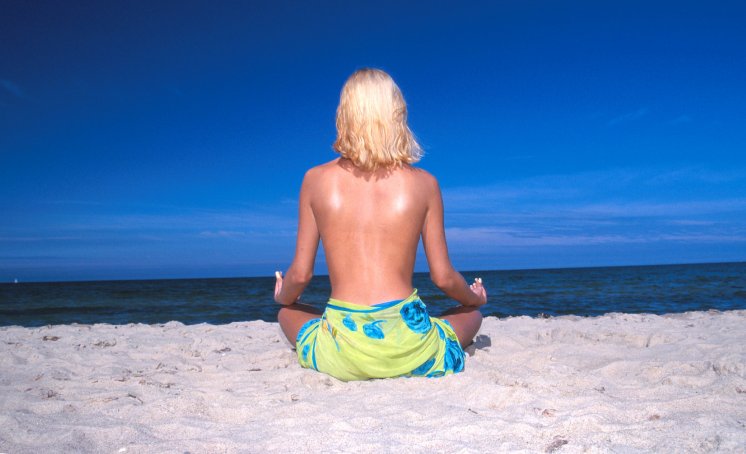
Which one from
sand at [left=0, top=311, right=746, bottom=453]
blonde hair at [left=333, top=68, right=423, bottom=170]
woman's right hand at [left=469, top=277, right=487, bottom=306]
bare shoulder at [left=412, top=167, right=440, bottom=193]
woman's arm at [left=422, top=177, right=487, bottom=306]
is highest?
blonde hair at [left=333, top=68, right=423, bottom=170]

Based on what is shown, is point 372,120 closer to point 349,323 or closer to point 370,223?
point 370,223

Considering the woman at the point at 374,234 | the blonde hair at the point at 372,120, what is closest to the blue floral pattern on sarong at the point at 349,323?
the woman at the point at 374,234

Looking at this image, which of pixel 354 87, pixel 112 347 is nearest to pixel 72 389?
pixel 112 347

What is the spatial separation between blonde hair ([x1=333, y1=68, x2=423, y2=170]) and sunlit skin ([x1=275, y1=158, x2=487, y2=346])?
100mm

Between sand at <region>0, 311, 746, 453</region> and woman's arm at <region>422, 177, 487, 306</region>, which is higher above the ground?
woman's arm at <region>422, 177, 487, 306</region>

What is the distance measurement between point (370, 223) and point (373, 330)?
24.0 inches

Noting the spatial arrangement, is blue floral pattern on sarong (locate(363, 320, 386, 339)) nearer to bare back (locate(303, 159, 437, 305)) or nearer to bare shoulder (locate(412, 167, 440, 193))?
bare back (locate(303, 159, 437, 305))

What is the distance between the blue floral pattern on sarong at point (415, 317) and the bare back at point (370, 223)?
0.08m

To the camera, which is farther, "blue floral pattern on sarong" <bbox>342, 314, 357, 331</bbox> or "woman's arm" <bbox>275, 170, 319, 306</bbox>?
"woman's arm" <bbox>275, 170, 319, 306</bbox>

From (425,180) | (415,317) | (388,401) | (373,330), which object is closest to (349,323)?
(373,330)

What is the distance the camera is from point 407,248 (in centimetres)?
307

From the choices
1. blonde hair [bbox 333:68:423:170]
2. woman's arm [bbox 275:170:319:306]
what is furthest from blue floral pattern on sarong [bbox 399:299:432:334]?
blonde hair [bbox 333:68:423:170]

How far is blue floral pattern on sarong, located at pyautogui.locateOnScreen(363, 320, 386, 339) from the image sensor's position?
9.78 feet

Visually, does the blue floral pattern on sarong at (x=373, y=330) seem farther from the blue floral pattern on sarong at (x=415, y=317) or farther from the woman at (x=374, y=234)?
the blue floral pattern on sarong at (x=415, y=317)
